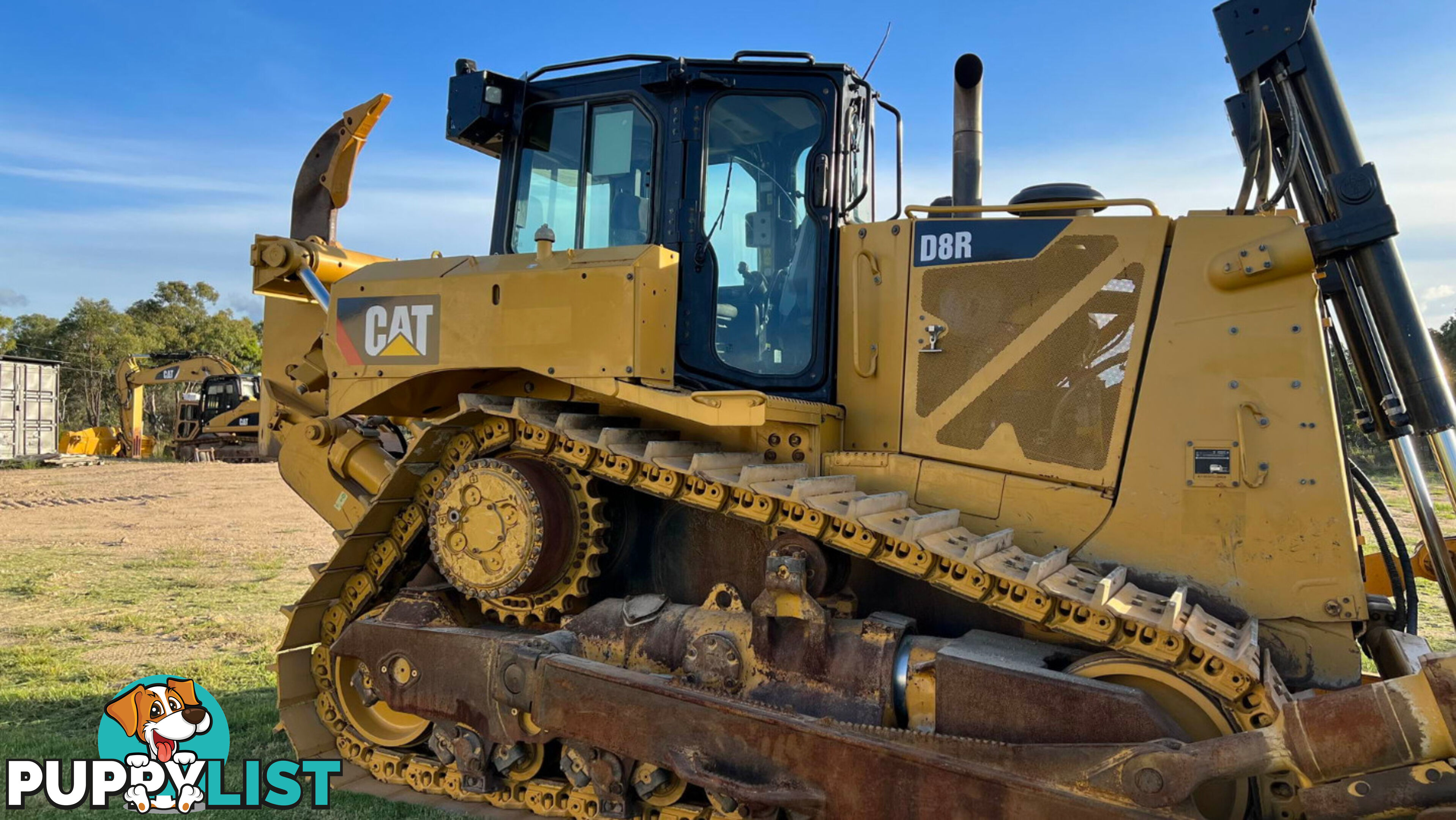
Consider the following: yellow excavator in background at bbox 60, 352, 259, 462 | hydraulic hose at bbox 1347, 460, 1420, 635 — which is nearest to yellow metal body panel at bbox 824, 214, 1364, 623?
hydraulic hose at bbox 1347, 460, 1420, 635

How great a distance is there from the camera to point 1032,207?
15.6 ft

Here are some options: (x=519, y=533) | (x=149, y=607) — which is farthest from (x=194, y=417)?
(x=519, y=533)

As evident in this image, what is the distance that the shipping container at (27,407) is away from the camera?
3072 cm

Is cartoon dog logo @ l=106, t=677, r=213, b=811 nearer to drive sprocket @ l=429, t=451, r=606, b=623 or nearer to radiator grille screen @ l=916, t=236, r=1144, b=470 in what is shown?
drive sprocket @ l=429, t=451, r=606, b=623

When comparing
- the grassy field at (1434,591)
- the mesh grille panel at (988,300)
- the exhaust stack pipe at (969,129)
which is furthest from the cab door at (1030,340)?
the grassy field at (1434,591)

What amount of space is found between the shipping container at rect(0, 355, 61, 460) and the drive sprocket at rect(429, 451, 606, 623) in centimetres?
3293

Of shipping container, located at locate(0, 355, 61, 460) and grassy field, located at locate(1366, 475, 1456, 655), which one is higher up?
shipping container, located at locate(0, 355, 61, 460)

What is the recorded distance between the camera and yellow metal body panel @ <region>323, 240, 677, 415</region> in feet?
15.3

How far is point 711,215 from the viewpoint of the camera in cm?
524

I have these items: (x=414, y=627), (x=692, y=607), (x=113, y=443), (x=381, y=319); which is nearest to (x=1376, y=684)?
(x=692, y=607)

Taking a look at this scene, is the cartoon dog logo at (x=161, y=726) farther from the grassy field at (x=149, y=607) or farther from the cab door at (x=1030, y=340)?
the cab door at (x=1030, y=340)

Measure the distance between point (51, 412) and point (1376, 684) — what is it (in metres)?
38.3

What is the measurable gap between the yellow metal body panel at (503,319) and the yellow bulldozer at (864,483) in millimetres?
20

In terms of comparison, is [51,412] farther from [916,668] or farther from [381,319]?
[916,668]
